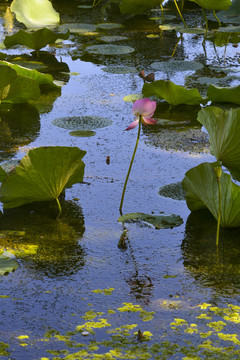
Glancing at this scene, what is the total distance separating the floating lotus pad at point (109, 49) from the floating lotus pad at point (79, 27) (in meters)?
0.51

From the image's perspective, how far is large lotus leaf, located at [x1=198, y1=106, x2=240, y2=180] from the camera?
1837mm

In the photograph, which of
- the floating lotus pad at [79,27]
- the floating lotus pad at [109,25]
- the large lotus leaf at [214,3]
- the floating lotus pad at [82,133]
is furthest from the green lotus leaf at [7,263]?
the floating lotus pad at [109,25]

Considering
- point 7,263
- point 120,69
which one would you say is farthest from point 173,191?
point 120,69

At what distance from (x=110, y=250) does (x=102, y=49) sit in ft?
7.98

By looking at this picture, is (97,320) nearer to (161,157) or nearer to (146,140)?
(161,157)

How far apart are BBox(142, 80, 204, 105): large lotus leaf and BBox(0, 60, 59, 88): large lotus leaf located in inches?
19.7

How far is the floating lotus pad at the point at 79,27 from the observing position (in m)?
4.44

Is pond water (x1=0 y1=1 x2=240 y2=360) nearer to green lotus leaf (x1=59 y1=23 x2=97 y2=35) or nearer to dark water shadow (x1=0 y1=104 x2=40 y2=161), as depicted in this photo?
dark water shadow (x1=0 y1=104 x2=40 y2=161)

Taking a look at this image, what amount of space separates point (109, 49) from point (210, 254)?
2.47 m

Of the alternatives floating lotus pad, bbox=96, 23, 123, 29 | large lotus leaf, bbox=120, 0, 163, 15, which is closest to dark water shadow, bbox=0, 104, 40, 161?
floating lotus pad, bbox=96, 23, 123, 29

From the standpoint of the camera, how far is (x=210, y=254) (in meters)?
1.65

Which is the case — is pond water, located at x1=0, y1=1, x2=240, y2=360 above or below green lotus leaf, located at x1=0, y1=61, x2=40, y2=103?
below

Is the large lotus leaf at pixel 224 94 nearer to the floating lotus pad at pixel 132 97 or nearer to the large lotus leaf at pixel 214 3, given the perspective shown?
the floating lotus pad at pixel 132 97

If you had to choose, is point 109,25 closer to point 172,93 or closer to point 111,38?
point 111,38
